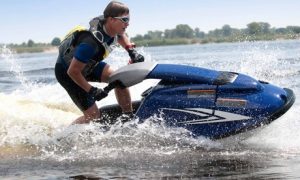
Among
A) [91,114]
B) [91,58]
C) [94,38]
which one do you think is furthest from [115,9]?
[91,114]

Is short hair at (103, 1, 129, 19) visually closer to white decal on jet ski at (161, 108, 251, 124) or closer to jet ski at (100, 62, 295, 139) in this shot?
jet ski at (100, 62, 295, 139)

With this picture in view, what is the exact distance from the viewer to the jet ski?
211 inches

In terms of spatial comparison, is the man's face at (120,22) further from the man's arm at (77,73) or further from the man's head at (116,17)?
the man's arm at (77,73)

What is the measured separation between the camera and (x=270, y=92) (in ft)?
17.8

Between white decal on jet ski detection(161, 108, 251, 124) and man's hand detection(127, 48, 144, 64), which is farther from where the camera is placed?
man's hand detection(127, 48, 144, 64)

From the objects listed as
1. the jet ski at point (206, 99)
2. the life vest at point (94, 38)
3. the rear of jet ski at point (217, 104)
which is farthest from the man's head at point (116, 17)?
the rear of jet ski at point (217, 104)

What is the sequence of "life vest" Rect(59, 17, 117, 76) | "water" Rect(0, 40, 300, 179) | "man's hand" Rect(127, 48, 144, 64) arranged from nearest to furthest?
"water" Rect(0, 40, 300, 179) < "life vest" Rect(59, 17, 117, 76) < "man's hand" Rect(127, 48, 144, 64)

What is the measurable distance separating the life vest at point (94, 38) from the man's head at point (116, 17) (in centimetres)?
11

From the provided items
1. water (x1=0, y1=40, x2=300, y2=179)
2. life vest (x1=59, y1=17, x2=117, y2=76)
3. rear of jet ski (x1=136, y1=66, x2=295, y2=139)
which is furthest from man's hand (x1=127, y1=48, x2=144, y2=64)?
water (x1=0, y1=40, x2=300, y2=179)

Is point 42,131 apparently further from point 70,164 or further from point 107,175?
point 107,175

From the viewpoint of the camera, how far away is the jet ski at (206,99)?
5359mm

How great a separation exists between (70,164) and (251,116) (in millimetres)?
1965

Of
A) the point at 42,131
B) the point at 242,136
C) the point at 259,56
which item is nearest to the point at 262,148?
the point at 242,136

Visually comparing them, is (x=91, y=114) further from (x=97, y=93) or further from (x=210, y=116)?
(x=210, y=116)
